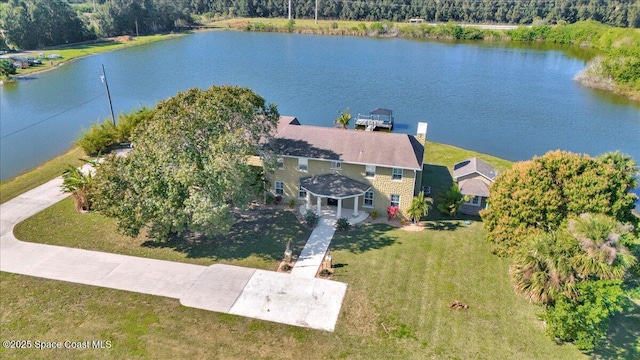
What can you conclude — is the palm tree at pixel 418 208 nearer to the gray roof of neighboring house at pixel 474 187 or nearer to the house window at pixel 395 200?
the house window at pixel 395 200

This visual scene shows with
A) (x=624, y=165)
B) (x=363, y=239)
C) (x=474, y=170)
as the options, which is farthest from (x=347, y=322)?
(x=624, y=165)

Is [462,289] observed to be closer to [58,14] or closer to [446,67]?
[446,67]

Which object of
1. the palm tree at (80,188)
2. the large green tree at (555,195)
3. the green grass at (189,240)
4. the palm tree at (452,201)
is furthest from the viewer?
the palm tree at (80,188)

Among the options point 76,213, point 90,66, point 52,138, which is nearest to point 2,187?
point 76,213

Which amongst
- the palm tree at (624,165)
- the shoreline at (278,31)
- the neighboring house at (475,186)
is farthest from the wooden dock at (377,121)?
the shoreline at (278,31)

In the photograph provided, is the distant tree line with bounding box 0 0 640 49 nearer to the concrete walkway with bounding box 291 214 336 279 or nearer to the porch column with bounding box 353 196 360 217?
the concrete walkway with bounding box 291 214 336 279

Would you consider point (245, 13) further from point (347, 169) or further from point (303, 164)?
point (347, 169)
